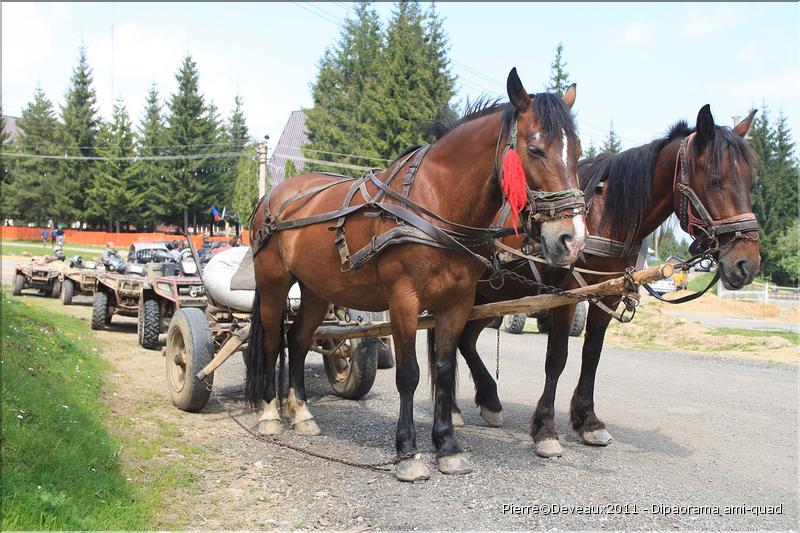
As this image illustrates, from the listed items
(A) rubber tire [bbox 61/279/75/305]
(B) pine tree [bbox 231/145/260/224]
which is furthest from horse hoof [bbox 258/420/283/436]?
(B) pine tree [bbox 231/145/260/224]

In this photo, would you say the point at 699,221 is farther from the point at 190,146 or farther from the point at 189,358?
the point at 190,146

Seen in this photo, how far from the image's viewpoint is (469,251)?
4535mm

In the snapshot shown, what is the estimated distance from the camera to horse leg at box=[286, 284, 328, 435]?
611cm

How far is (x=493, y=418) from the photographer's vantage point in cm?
626

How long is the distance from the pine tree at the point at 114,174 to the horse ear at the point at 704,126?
51.5 metres

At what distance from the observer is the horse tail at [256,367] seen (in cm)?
621

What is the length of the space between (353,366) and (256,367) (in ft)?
4.06

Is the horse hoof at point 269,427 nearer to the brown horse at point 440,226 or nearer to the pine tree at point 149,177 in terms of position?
the brown horse at point 440,226

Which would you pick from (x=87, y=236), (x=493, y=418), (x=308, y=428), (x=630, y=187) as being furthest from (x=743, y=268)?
(x=87, y=236)

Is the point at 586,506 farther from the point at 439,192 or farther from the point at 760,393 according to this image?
the point at 760,393

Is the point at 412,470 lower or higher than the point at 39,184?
lower

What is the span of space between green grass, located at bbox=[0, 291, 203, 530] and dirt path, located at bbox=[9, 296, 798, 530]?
0.13 metres

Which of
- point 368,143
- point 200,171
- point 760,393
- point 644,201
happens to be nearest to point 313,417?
point 644,201

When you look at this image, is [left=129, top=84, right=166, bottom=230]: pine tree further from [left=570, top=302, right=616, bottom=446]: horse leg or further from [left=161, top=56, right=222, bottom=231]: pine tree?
[left=570, top=302, right=616, bottom=446]: horse leg
